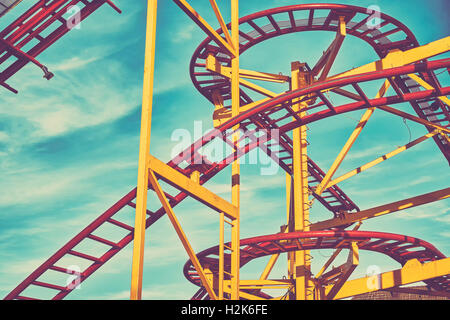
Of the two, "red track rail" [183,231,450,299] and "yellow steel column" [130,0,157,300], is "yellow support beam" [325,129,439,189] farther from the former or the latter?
"yellow steel column" [130,0,157,300]

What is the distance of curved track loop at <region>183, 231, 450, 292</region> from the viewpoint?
13852 mm

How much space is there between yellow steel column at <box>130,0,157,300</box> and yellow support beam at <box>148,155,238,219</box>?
9.4 inches

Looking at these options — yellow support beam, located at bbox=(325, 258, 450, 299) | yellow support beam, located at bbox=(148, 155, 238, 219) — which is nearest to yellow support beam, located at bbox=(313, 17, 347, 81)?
yellow support beam, located at bbox=(325, 258, 450, 299)

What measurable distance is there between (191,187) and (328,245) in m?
6.03

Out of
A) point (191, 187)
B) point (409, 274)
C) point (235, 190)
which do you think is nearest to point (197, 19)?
point (191, 187)

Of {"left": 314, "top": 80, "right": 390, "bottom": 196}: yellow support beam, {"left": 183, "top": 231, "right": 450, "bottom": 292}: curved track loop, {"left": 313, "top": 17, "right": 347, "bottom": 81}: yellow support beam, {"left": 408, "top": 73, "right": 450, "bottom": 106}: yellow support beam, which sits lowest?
{"left": 183, "top": 231, "right": 450, "bottom": 292}: curved track loop

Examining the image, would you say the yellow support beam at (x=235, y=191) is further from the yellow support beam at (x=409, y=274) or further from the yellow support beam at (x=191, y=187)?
the yellow support beam at (x=409, y=274)

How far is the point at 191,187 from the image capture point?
402 inches

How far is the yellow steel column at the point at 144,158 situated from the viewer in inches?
321

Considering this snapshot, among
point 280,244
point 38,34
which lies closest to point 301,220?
point 280,244

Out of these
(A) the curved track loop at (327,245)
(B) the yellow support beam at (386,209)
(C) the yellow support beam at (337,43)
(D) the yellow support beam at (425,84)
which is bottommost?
(A) the curved track loop at (327,245)

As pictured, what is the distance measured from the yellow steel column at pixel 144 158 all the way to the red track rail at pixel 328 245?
6126mm

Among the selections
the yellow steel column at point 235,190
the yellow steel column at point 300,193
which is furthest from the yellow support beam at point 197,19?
the yellow steel column at point 300,193
